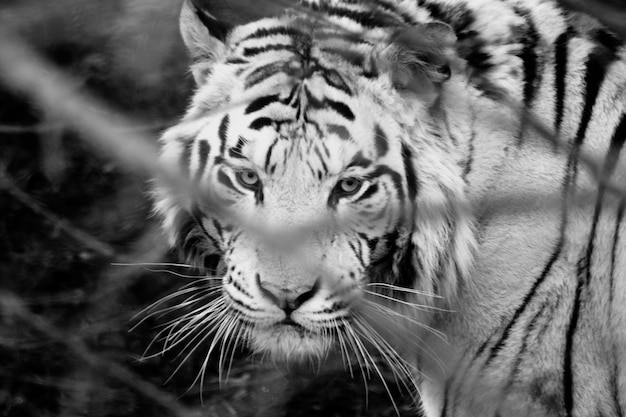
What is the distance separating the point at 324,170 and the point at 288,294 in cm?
23

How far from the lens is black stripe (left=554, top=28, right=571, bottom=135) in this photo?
176 centimetres

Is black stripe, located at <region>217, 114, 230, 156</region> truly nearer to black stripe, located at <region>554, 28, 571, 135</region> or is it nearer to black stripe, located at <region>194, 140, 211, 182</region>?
black stripe, located at <region>194, 140, 211, 182</region>

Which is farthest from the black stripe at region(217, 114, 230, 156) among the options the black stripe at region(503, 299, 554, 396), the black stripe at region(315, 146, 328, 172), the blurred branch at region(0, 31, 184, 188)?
the blurred branch at region(0, 31, 184, 188)

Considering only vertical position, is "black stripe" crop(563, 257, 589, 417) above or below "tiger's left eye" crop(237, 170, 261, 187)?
below

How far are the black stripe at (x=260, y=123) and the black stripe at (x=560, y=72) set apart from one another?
54 cm

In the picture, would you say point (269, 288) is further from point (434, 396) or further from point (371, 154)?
point (434, 396)

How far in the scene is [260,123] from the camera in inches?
68.3

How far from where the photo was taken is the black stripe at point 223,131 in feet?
5.94

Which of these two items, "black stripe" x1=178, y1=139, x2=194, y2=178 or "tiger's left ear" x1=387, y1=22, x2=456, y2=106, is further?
"black stripe" x1=178, y1=139, x2=194, y2=178

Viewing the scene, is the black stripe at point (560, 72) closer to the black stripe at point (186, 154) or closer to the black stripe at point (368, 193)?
the black stripe at point (368, 193)

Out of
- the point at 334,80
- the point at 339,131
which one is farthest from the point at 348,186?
the point at 334,80

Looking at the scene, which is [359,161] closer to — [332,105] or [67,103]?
[332,105]

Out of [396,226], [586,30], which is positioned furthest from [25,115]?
[586,30]

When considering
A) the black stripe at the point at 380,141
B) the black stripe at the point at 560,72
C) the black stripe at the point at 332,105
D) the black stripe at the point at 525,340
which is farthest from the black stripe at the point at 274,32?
the black stripe at the point at 525,340
